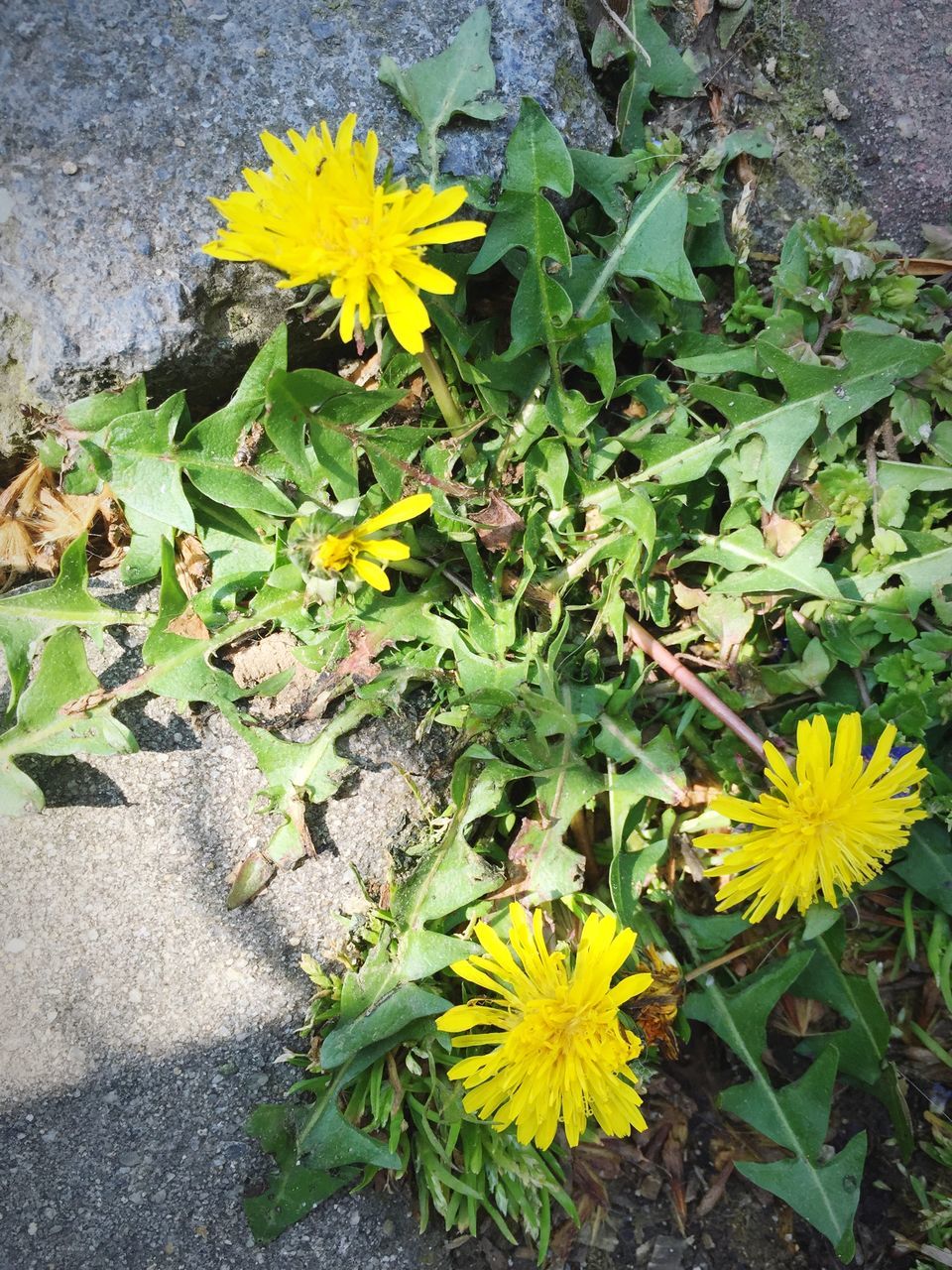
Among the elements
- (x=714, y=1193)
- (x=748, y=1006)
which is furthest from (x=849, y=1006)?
(x=714, y=1193)

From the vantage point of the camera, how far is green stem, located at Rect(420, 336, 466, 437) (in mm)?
1934

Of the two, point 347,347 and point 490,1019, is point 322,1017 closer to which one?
point 490,1019

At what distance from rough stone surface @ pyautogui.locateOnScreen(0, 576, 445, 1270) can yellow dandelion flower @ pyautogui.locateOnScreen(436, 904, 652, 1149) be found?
0.57 metres

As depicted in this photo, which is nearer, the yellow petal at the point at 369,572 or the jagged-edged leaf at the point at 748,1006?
the yellow petal at the point at 369,572

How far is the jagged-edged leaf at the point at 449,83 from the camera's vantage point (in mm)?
2070

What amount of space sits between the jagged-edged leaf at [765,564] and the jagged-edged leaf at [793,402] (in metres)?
0.12

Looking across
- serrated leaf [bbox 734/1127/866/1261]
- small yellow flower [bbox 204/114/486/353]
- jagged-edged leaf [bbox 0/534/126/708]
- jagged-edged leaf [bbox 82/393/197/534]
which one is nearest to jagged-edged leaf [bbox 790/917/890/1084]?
serrated leaf [bbox 734/1127/866/1261]

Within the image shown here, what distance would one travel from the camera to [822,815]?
187 cm

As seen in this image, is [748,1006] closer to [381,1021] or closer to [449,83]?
[381,1021]

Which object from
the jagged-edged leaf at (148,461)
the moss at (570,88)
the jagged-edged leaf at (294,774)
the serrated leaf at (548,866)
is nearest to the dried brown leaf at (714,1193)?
the serrated leaf at (548,866)

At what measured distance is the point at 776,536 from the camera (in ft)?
7.52

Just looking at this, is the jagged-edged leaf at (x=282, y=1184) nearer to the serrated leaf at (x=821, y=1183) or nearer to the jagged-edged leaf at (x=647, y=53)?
the serrated leaf at (x=821, y=1183)

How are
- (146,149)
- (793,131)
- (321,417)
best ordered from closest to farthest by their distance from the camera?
(321,417) < (146,149) < (793,131)

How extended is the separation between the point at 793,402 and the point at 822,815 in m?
0.97
